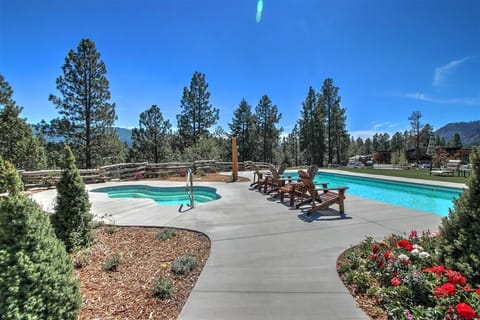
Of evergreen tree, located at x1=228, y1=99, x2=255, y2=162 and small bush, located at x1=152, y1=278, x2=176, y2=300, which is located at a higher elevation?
evergreen tree, located at x1=228, y1=99, x2=255, y2=162

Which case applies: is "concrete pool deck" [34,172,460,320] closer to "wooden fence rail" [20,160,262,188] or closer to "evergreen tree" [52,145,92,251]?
"evergreen tree" [52,145,92,251]

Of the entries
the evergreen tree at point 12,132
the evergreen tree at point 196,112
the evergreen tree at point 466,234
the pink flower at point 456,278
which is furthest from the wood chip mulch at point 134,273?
the evergreen tree at point 196,112

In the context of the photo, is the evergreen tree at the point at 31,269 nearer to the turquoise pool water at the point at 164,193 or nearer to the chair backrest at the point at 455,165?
the turquoise pool water at the point at 164,193

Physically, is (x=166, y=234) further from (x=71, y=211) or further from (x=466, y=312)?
(x=466, y=312)

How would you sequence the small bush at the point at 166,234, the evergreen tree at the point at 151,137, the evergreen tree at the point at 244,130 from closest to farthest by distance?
the small bush at the point at 166,234
the evergreen tree at the point at 151,137
the evergreen tree at the point at 244,130

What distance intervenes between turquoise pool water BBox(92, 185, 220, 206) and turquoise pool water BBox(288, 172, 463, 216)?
176 inches

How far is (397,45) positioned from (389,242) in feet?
42.2

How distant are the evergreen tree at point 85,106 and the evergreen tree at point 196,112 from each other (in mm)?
11194

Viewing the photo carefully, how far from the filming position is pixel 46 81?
53.4ft

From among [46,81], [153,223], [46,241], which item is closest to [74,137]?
[46,81]

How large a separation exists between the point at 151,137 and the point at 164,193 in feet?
60.6

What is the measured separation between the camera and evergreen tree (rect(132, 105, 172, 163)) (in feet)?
86.7

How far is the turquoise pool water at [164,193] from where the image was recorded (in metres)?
9.41

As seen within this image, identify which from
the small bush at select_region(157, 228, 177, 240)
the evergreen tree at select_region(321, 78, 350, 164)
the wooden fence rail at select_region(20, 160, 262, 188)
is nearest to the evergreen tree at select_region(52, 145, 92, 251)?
the small bush at select_region(157, 228, 177, 240)
